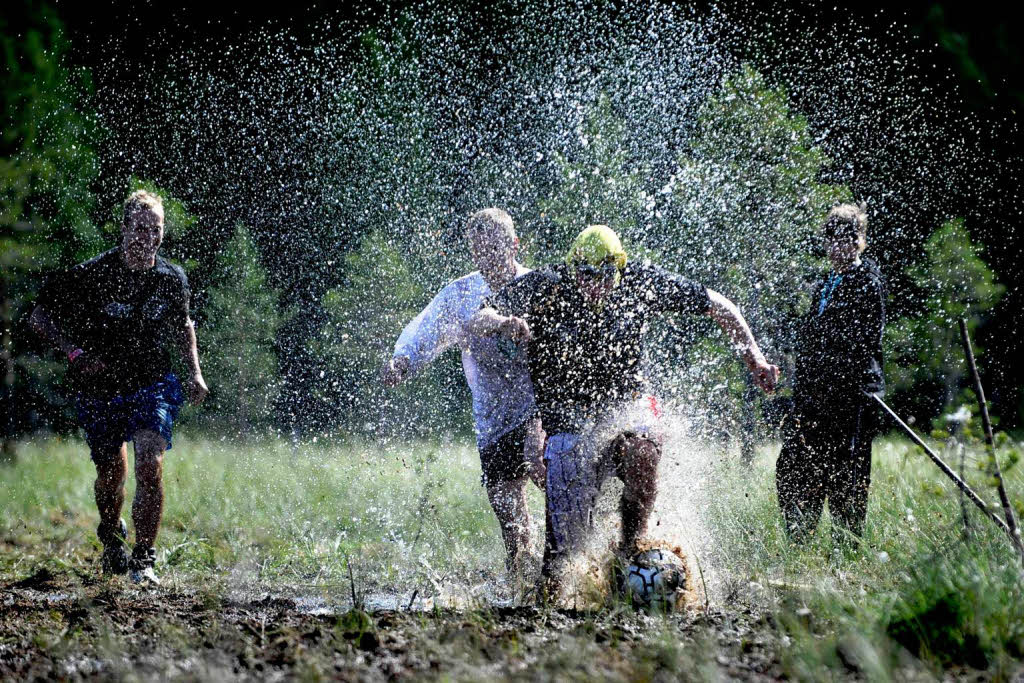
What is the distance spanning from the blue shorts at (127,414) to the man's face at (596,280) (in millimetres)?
2776

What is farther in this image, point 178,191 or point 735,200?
point 178,191

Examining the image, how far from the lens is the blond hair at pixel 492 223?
5105 mm

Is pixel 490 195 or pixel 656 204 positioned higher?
pixel 490 195

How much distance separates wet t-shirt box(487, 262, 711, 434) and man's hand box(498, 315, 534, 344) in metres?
0.11

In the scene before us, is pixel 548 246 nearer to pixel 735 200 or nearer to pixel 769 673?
pixel 735 200

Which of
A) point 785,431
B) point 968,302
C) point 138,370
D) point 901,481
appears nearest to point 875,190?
point 968,302

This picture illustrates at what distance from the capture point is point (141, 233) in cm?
565

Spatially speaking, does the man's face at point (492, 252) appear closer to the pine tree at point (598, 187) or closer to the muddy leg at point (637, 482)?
the muddy leg at point (637, 482)

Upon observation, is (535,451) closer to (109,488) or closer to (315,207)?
(109,488)

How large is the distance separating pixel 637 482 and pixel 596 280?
98 cm

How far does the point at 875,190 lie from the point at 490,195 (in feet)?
22.7

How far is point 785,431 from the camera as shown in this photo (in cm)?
563

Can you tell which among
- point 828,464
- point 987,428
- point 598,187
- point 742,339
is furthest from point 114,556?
point 598,187

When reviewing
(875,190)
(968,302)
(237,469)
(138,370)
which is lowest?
(237,469)
